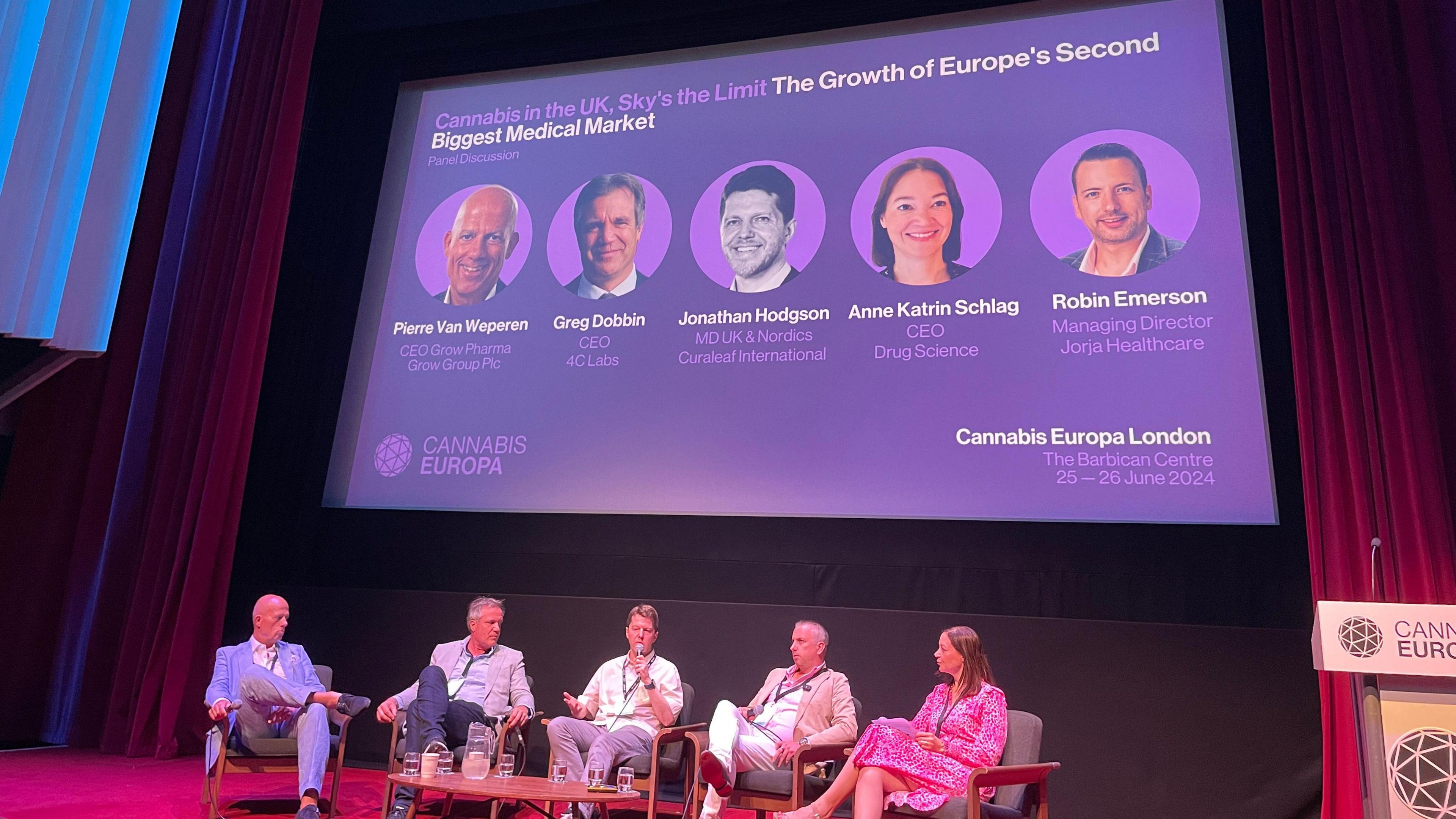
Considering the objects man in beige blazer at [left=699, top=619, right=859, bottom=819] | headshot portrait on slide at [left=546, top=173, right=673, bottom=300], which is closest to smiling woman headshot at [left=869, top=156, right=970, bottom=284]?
headshot portrait on slide at [left=546, top=173, right=673, bottom=300]

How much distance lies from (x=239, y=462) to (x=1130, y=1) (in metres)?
5.27

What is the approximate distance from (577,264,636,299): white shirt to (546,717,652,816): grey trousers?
2313 mm

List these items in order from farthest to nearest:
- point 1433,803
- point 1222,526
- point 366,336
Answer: point 366,336 → point 1222,526 → point 1433,803

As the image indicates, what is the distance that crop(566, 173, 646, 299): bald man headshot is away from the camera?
5.36m

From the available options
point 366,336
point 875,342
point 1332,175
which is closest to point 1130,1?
point 1332,175

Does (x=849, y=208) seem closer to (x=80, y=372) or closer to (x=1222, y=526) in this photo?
(x=1222, y=526)

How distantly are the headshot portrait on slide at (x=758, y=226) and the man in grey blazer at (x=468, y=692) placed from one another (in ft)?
6.75

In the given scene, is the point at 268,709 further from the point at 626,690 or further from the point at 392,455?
the point at 392,455

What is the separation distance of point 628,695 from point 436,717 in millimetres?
752

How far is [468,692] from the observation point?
13.3 ft

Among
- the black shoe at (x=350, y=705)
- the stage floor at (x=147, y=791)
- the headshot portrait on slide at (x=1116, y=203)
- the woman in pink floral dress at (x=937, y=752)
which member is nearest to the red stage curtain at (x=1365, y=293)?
the headshot portrait on slide at (x=1116, y=203)

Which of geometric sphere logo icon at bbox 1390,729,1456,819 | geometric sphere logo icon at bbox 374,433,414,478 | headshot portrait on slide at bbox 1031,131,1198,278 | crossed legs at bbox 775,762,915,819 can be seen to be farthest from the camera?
geometric sphere logo icon at bbox 374,433,414,478

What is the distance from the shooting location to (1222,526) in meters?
4.27

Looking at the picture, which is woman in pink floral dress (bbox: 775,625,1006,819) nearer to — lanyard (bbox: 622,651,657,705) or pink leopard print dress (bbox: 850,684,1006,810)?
pink leopard print dress (bbox: 850,684,1006,810)
